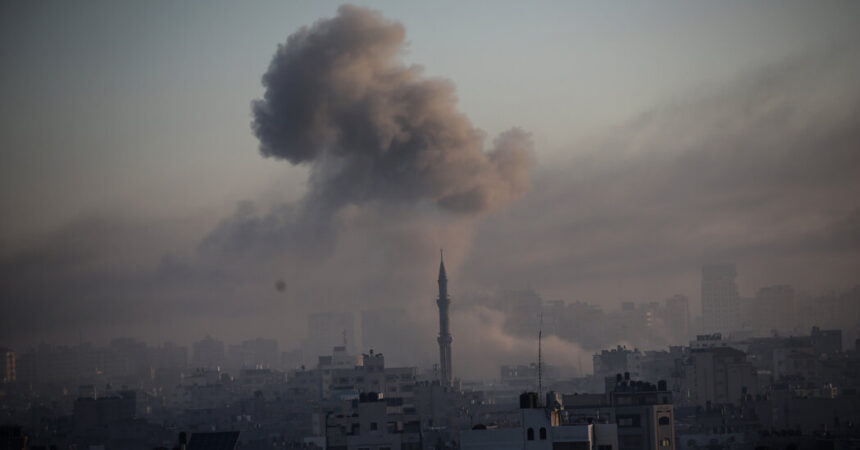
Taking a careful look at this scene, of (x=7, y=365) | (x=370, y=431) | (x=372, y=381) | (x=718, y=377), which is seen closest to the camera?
(x=370, y=431)

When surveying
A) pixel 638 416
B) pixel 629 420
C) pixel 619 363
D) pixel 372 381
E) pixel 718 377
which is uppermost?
pixel 619 363

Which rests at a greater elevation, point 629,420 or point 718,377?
point 718,377

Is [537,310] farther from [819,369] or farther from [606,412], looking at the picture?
[606,412]

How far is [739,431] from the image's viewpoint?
66.1m

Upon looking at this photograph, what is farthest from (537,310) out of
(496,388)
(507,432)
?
(507,432)

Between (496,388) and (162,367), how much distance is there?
35556 millimetres

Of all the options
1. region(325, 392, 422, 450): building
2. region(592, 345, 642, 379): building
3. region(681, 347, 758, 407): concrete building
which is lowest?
region(325, 392, 422, 450): building

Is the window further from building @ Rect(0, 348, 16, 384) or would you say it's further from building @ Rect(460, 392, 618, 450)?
building @ Rect(0, 348, 16, 384)

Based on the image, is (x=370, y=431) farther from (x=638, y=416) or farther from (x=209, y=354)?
(x=209, y=354)

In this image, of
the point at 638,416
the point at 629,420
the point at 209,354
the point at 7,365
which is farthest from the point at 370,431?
the point at 209,354

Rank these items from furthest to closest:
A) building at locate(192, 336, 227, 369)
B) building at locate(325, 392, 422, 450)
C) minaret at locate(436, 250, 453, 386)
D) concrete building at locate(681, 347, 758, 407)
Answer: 1. building at locate(192, 336, 227, 369)
2. minaret at locate(436, 250, 453, 386)
3. concrete building at locate(681, 347, 758, 407)
4. building at locate(325, 392, 422, 450)

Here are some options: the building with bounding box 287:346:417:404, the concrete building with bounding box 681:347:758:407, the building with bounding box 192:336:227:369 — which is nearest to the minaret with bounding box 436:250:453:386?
the building with bounding box 287:346:417:404

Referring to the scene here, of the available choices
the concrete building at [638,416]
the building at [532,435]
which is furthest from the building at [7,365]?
the building at [532,435]

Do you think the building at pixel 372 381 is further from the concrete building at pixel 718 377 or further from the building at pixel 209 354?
the building at pixel 209 354
